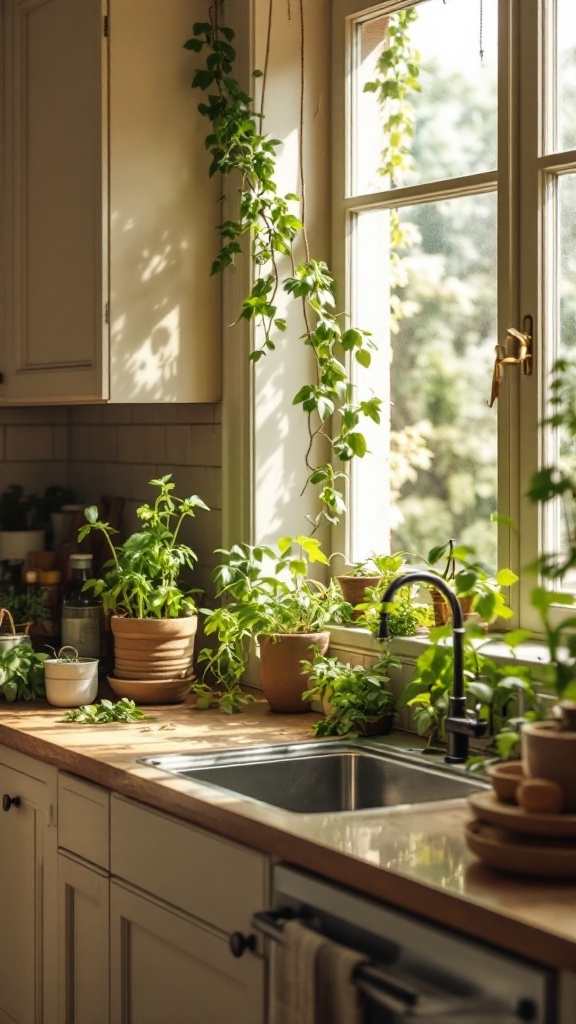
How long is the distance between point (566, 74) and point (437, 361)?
2.25ft

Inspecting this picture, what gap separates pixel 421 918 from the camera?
180 centimetres

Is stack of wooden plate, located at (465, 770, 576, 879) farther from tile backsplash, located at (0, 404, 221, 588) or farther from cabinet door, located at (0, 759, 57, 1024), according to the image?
tile backsplash, located at (0, 404, 221, 588)

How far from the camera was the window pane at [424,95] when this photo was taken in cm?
286

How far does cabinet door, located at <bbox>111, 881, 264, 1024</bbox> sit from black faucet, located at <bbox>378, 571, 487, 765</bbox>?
1.85ft

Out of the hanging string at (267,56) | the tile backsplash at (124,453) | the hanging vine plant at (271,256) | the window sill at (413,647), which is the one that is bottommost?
the window sill at (413,647)

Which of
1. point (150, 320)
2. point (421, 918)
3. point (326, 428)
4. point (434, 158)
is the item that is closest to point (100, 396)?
point (150, 320)

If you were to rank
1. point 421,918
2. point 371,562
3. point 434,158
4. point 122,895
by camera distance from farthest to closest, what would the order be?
1. point 371,562
2. point 434,158
3. point 122,895
4. point 421,918

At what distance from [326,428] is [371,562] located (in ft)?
1.27

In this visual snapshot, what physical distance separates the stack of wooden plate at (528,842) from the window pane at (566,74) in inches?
56.4

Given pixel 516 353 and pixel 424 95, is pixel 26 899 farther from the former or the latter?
pixel 424 95

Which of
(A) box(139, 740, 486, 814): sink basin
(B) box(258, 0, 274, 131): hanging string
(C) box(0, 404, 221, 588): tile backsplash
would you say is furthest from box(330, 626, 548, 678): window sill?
(B) box(258, 0, 274, 131): hanging string

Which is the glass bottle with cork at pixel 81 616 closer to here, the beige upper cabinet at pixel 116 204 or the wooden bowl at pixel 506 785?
the beige upper cabinet at pixel 116 204

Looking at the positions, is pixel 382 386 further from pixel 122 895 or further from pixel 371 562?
pixel 122 895

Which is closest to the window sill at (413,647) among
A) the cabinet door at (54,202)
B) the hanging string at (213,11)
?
the cabinet door at (54,202)
